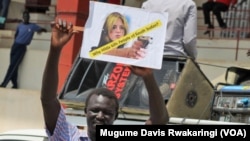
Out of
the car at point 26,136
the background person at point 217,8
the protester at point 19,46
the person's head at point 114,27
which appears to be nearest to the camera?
the person's head at point 114,27

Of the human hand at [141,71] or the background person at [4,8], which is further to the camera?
the background person at [4,8]

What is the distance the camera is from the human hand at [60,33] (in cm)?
330

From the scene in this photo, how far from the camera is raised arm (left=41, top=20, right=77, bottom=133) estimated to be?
10.9 feet

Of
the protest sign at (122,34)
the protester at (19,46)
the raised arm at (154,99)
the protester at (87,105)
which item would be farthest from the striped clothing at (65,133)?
the protester at (19,46)

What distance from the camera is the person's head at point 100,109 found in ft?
11.0

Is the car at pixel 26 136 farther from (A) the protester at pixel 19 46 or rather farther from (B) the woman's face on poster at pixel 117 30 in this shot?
(A) the protester at pixel 19 46

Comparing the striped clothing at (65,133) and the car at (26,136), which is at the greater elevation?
the striped clothing at (65,133)

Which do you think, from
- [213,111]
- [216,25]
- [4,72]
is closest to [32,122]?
[4,72]

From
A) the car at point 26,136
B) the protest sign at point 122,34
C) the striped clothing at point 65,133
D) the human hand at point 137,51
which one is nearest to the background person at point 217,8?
the car at point 26,136

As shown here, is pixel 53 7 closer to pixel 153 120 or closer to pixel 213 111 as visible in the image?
pixel 213 111

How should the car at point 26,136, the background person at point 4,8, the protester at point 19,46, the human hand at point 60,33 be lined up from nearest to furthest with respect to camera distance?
1. the human hand at point 60,33
2. the car at point 26,136
3. the protester at point 19,46
4. the background person at point 4,8

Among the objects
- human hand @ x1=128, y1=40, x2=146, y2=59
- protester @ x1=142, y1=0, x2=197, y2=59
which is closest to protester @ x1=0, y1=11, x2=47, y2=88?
protester @ x1=142, y1=0, x2=197, y2=59

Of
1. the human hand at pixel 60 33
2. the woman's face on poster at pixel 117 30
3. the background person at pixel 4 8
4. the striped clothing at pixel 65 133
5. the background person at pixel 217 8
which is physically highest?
the human hand at pixel 60 33

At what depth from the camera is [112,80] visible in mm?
6441
